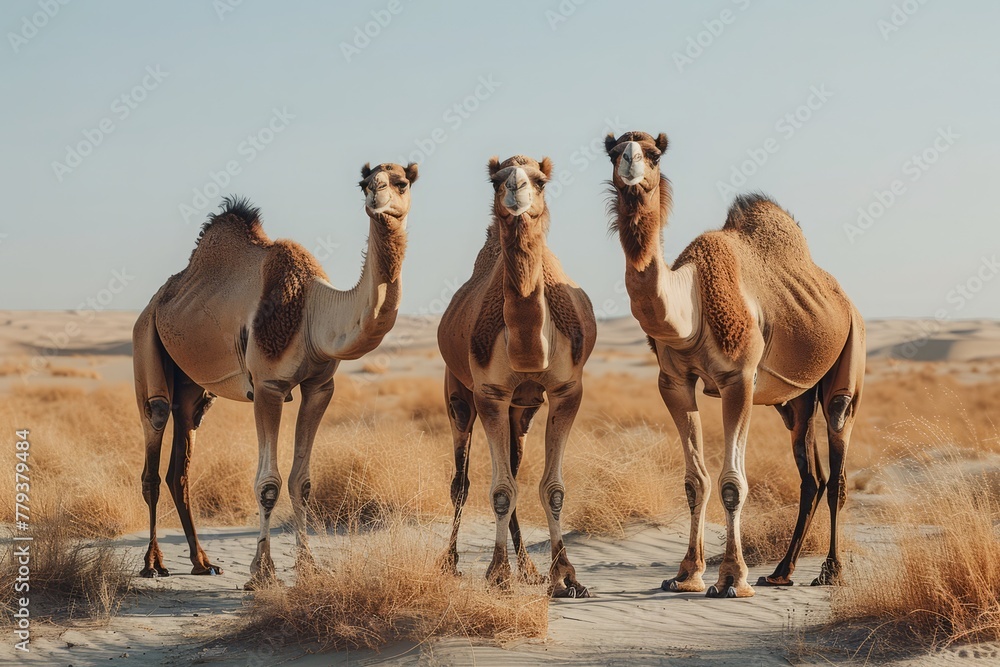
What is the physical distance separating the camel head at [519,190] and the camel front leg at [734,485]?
1.93m

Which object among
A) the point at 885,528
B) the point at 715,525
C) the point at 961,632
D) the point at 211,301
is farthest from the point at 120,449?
the point at 961,632

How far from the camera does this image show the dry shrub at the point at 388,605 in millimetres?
6145

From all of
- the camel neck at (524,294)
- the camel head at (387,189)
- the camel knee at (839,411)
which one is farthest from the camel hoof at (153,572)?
the camel knee at (839,411)

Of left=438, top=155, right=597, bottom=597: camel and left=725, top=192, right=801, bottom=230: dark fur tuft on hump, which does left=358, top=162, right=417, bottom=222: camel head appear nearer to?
left=438, top=155, right=597, bottom=597: camel

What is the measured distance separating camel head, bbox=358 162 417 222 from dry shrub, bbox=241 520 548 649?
2.19m

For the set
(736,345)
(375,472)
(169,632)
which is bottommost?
(169,632)

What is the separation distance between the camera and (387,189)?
7.30 meters

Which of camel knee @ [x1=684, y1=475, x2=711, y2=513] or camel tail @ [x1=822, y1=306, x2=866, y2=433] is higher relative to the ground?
camel tail @ [x1=822, y1=306, x2=866, y2=433]

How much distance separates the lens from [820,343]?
8.30 metres

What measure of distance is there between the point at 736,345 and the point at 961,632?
7.91ft

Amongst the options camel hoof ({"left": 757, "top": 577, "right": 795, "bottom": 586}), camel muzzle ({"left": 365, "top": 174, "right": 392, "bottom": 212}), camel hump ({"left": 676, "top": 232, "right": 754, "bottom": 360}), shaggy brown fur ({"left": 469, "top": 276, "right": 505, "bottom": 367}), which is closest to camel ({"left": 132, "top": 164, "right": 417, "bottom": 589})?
camel muzzle ({"left": 365, "top": 174, "right": 392, "bottom": 212})

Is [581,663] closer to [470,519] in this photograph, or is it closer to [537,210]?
[537,210]

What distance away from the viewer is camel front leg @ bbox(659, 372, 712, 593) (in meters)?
7.73

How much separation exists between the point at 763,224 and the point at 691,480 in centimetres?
230
